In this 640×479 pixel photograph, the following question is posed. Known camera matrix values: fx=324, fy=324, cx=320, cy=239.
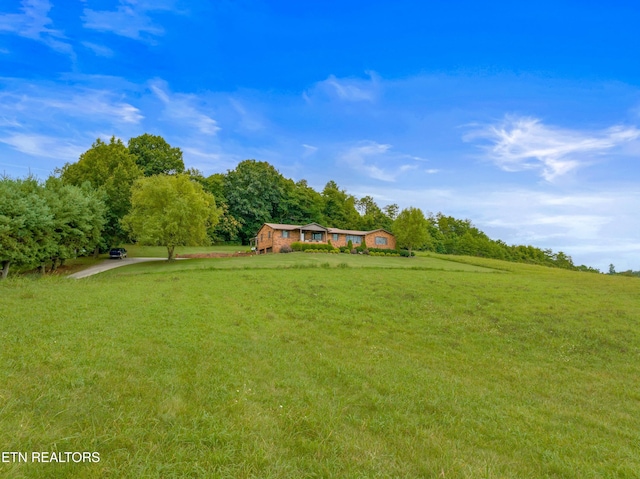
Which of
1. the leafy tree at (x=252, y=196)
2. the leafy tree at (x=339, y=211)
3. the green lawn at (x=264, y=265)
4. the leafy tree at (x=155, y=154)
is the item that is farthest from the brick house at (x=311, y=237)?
the leafy tree at (x=155, y=154)

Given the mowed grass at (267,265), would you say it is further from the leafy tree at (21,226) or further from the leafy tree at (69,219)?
the leafy tree at (21,226)

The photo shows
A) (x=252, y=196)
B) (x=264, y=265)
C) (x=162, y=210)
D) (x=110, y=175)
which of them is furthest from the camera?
(x=252, y=196)

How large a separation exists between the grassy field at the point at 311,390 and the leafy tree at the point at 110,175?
92.1 ft

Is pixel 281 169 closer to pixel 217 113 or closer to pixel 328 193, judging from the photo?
pixel 328 193

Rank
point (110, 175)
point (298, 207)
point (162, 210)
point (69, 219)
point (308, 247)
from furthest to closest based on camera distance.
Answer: point (298, 207), point (308, 247), point (110, 175), point (162, 210), point (69, 219)

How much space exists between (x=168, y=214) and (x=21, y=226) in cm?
1092

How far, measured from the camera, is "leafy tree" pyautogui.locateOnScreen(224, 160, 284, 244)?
199 feet

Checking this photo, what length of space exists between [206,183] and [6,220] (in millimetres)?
42380

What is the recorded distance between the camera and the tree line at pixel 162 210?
22.9 meters

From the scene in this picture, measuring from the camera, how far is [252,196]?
204 ft

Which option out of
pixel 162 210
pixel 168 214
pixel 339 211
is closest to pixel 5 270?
pixel 168 214

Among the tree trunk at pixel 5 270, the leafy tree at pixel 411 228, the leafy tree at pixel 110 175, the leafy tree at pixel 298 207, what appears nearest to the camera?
the tree trunk at pixel 5 270

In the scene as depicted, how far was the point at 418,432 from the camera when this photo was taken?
441 centimetres

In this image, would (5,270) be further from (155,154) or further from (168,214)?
(155,154)
